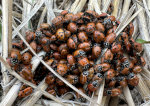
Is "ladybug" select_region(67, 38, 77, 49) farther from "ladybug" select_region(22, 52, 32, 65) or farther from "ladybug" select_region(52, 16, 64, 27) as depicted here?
"ladybug" select_region(22, 52, 32, 65)

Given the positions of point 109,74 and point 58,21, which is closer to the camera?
point 109,74

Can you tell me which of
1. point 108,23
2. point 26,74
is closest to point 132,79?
point 108,23

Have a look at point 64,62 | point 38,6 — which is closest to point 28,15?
point 38,6

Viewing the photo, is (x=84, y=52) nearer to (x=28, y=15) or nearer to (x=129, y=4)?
(x=28, y=15)

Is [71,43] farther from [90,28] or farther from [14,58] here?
[14,58]

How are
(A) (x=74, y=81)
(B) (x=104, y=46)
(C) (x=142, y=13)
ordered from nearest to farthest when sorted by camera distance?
(A) (x=74, y=81) → (B) (x=104, y=46) → (C) (x=142, y=13)

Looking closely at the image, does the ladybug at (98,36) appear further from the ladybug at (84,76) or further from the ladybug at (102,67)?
the ladybug at (84,76)

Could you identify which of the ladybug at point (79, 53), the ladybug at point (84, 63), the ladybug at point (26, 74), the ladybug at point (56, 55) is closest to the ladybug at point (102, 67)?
the ladybug at point (84, 63)
